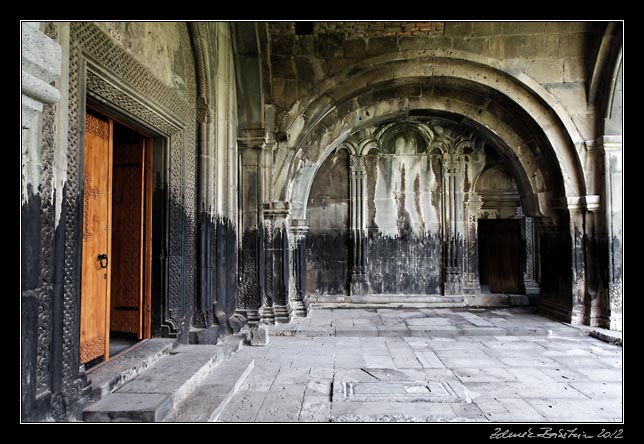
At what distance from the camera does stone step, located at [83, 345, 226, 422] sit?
108 inches

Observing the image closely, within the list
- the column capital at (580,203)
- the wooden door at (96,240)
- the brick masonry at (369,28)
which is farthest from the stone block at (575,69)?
the wooden door at (96,240)

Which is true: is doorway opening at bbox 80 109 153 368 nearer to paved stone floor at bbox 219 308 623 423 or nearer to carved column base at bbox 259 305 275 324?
paved stone floor at bbox 219 308 623 423

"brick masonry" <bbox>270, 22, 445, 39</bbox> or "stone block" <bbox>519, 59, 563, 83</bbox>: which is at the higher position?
"brick masonry" <bbox>270, 22, 445, 39</bbox>

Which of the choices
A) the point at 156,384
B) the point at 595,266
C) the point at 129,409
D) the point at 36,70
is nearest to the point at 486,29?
the point at 595,266

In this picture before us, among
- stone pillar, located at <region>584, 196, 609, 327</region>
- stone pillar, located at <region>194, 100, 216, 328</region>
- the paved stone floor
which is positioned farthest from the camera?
stone pillar, located at <region>584, 196, 609, 327</region>

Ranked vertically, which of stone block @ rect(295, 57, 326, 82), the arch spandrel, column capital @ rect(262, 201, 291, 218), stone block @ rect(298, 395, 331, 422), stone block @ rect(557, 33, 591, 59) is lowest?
stone block @ rect(298, 395, 331, 422)

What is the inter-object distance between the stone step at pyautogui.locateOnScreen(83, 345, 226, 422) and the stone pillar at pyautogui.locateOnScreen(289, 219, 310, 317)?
A: 10.2ft

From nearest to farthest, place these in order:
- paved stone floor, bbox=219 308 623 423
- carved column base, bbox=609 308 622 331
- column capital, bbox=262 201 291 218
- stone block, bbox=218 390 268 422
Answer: stone block, bbox=218 390 268 422
paved stone floor, bbox=219 308 623 423
carved column base, bbox=609 308 622 331
column capital, bbox=262 201 291 218

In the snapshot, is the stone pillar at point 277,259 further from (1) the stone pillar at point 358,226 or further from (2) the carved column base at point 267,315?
(1) the stone pillar at point 358,226

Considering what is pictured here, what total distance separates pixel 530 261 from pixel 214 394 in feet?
25.6

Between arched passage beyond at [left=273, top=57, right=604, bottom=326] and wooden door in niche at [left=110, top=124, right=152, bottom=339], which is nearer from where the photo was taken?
wooden door in niche at [left=110, top=124, right=152, bottom=339]

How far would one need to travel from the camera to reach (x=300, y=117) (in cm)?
675

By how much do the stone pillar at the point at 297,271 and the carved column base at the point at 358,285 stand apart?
67.3 inches

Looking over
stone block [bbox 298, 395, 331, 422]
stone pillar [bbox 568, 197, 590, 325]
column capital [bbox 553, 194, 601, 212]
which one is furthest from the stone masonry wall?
stone block [bbox 298, 395, 331, 422]
